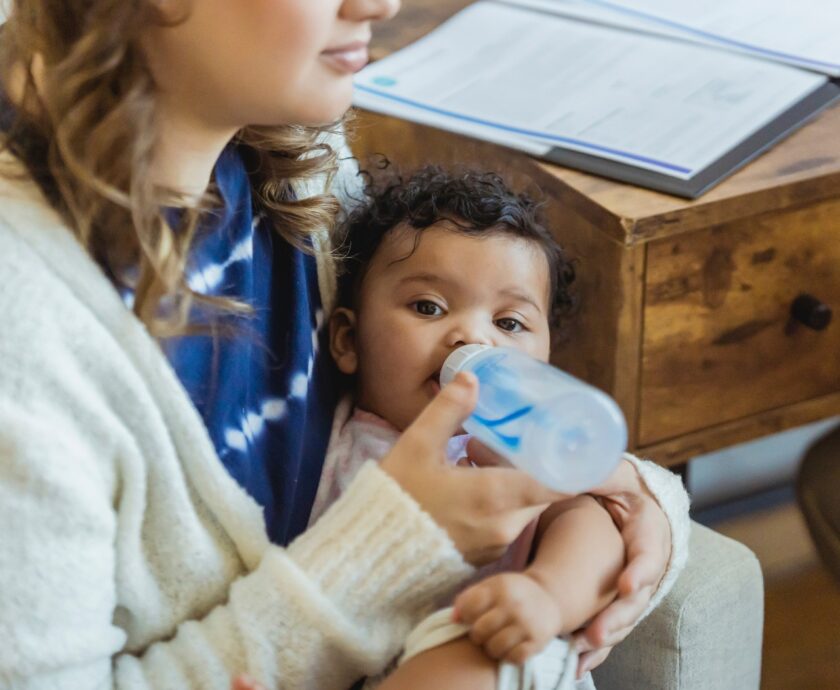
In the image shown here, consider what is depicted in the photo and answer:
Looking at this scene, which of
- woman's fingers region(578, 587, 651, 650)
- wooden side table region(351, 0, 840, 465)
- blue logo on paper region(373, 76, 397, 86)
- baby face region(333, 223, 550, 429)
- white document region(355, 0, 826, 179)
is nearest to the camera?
woman's fingers region(578, 587, 651, 650)

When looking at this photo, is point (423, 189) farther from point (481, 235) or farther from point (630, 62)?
point (630, 62)

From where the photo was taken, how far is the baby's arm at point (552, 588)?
2.40ft

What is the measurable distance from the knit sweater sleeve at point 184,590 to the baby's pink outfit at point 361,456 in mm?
104

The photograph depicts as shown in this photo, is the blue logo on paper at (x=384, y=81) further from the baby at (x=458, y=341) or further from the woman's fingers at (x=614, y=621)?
the woman's fingers at (x=614, y=621)

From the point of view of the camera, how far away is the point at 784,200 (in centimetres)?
111

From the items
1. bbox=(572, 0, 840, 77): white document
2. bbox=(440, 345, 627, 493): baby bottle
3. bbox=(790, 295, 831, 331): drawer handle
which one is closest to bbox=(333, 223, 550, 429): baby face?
bbox=(440, 345, 627, 493): baby bottle

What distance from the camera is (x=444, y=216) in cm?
98

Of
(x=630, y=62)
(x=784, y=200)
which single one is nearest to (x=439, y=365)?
(x=784, y=200)

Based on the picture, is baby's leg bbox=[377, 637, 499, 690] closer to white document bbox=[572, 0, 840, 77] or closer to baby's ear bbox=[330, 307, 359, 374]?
baby's ear bbox=[330, 307, 359, 374]

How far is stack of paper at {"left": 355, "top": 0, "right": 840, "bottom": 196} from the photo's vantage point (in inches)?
45.6

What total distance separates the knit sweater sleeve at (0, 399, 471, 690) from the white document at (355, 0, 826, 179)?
0.52 meters

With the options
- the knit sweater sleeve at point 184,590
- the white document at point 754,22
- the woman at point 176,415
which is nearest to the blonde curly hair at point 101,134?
the woman at point 176,415

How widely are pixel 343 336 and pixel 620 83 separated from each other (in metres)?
0.49

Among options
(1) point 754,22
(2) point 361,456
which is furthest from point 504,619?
(1) point 754,22
